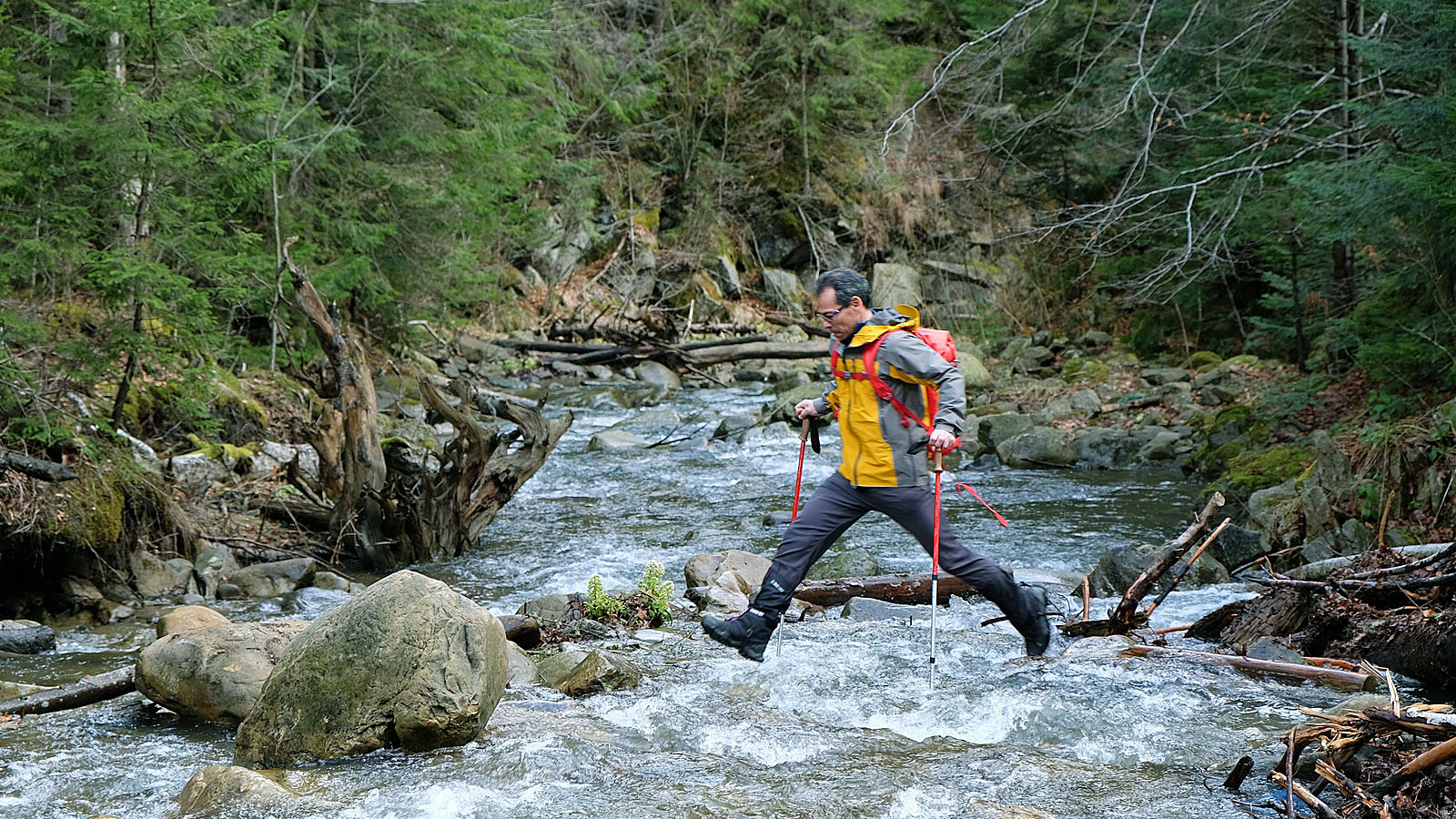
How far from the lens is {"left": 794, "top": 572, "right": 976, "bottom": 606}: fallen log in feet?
24.2

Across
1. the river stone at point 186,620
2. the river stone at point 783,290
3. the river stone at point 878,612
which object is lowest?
the river stone at point 878,612

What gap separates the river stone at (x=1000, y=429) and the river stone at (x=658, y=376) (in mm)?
7172

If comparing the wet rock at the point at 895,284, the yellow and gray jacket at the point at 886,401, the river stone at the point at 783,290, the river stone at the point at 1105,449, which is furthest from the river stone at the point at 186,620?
the wet rock at the point at 895,284

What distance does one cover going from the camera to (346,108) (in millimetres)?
15086

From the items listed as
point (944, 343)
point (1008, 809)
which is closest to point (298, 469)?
point (944, 343)

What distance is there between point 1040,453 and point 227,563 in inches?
388

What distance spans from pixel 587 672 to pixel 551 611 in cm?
152

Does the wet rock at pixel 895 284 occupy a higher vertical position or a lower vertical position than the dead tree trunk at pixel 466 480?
higher

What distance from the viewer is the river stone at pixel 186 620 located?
231 inches

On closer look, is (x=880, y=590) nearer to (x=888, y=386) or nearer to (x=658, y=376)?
(x=888, y=386)

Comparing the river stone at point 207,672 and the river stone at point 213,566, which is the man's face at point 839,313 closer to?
the river stone at point 207,672

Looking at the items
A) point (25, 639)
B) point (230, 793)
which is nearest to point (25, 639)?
point (25, 639)

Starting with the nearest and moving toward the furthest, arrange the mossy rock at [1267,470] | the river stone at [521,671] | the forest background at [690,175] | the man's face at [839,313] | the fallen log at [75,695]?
the fallen log at [75,695]
the man's face at [839,313]
the river stone at [521,671]
the forest background at [690,175]
the mossy rock at [1267,470]

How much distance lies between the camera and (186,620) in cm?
596
